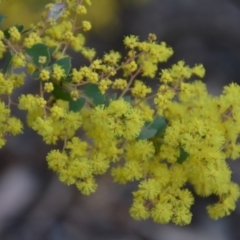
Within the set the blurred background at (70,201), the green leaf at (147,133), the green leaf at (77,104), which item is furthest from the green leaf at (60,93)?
the blurred background at (70,201)

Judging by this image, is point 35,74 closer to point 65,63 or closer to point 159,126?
point 65,63

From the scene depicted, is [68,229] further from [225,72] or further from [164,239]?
[225,72]

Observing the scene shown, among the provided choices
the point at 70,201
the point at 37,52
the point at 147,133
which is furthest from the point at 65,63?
the point at 70,201

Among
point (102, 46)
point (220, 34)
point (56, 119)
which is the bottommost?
point (56, 119)

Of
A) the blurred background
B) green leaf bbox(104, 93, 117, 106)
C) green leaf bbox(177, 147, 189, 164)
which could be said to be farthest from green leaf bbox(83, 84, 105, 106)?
the blurred background

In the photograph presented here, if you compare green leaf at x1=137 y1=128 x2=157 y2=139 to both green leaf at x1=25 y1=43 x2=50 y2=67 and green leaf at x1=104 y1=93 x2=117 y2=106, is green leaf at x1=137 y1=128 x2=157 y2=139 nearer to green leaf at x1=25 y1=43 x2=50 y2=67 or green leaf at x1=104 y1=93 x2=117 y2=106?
green leaf at x1=104 y1=93 x2=117 y2=106

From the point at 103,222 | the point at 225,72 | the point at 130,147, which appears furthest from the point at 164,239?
the point at 130,147
